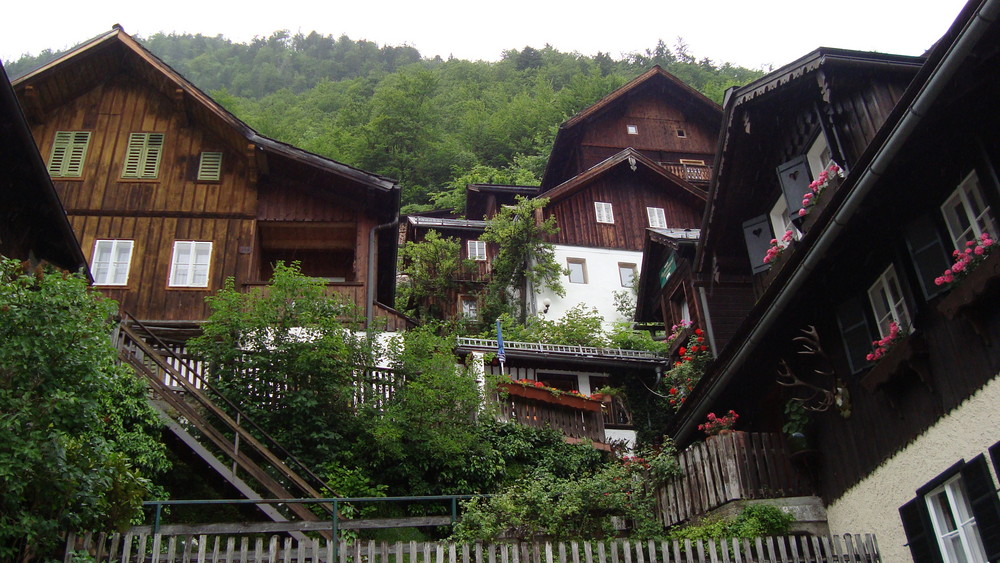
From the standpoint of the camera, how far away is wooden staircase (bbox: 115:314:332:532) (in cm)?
1306

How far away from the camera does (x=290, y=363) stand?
51.7ft

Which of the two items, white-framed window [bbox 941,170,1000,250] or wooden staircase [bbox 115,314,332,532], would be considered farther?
wooden staircase [bbox 115,314,332,532]

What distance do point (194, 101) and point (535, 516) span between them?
13901mm

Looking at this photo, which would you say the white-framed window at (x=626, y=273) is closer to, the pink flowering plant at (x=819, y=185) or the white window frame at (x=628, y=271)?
the white window frame at (x=628, y=271)

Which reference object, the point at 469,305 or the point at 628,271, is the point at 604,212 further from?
the point at 469,305

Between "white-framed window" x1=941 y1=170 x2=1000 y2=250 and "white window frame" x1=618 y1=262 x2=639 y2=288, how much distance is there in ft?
70.4

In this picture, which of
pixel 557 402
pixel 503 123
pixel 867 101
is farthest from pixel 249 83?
pixel 867 101

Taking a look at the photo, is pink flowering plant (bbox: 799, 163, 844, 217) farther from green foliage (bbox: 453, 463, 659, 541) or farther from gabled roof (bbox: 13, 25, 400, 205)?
gabled roof (bbox: 13, 25, 400, 205)

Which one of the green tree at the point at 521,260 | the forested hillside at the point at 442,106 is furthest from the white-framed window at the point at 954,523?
the forested hillside at the point at 442,106

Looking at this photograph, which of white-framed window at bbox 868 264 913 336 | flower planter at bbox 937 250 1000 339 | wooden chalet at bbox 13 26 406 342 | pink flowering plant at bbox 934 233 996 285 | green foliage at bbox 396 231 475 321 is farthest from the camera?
green foliage at bbox 396 231 475 321

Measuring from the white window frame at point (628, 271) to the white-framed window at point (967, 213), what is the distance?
70.4ft

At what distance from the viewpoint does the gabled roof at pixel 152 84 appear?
2120 cm

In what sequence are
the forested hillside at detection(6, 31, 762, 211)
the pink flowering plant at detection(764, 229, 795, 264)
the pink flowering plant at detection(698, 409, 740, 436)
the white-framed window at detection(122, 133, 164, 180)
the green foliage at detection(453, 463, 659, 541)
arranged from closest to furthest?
the green foliage at detection(453, 463, 659, 541) → the pink flowering plant at detection(698, 409, 740, 436) → the pink flowering plant at detection(764, 229, 795, 264) → the white-framed window at detection(122, 133, 164, 180) → the forested hillside at detection(6, 31, 762, 211)

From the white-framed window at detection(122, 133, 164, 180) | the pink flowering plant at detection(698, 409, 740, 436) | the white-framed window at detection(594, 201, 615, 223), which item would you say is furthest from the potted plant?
the white-framed window at detection(594, 201, 615, 223)
